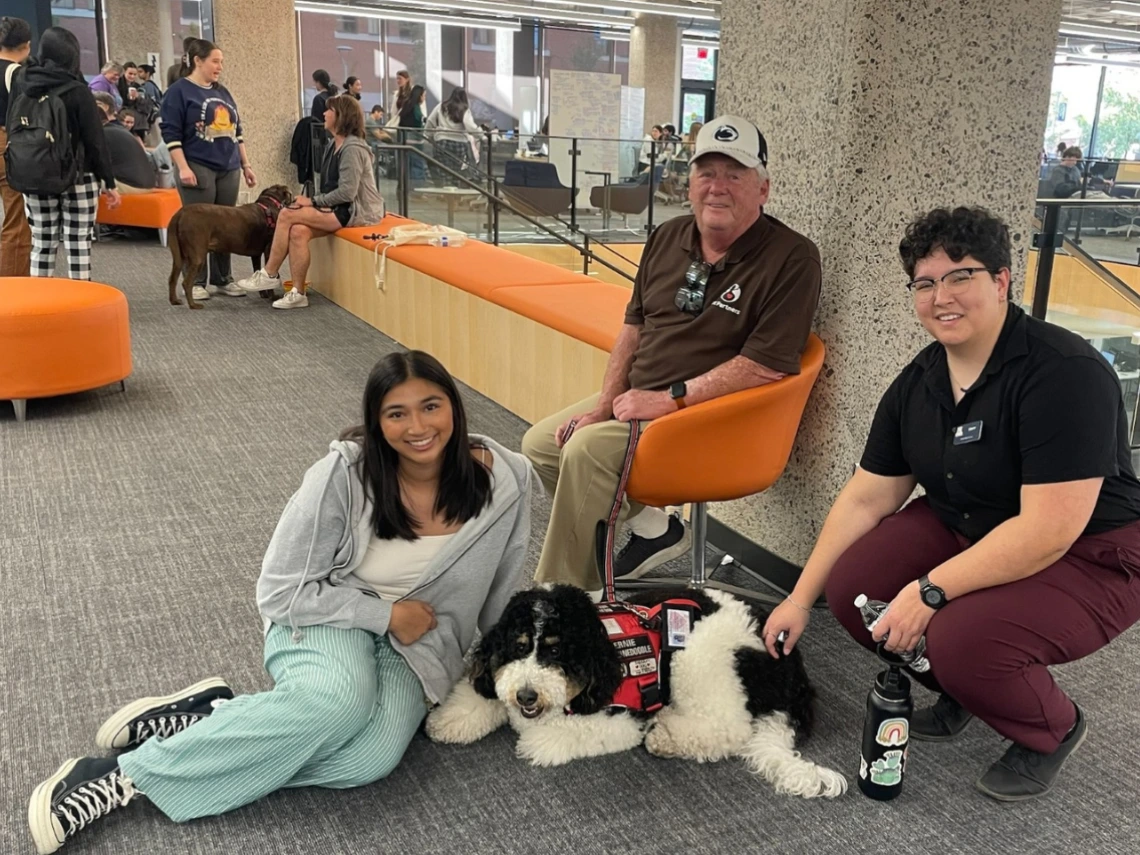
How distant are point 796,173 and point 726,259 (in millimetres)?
380

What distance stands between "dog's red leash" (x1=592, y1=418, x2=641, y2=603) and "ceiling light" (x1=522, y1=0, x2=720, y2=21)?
49.9 feet

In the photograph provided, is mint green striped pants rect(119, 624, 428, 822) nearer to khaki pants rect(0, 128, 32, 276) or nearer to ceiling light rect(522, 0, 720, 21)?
khaki pants rect(0, 128, 32, 276)

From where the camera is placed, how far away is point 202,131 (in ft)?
21.3

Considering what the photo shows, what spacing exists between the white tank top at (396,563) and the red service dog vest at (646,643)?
15.4 inches

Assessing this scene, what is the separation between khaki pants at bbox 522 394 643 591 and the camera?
2.60 meters

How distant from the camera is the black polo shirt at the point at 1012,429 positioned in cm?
187

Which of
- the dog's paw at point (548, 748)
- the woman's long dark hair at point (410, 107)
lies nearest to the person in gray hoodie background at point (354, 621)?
the dog's paw at point (548, 748)

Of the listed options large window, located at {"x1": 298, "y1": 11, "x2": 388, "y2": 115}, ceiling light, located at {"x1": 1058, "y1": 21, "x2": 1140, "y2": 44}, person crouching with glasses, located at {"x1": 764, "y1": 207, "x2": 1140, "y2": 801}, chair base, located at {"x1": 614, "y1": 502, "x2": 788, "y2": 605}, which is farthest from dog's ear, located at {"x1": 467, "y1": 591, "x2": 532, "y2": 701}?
large window, located at {"x1": 298, "y1": 11, "x2": 388, "y2": 115}

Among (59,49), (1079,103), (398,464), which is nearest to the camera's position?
(398,464)

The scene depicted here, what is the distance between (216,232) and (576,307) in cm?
323

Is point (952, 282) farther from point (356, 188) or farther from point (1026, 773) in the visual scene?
point (356, 188)

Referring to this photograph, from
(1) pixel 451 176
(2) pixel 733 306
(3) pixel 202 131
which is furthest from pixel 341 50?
(2) pixel 733 306

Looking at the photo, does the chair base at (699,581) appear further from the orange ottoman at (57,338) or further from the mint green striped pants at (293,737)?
the orange ottoman at (57,338)

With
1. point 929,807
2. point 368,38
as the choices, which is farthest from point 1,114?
point 368,38
